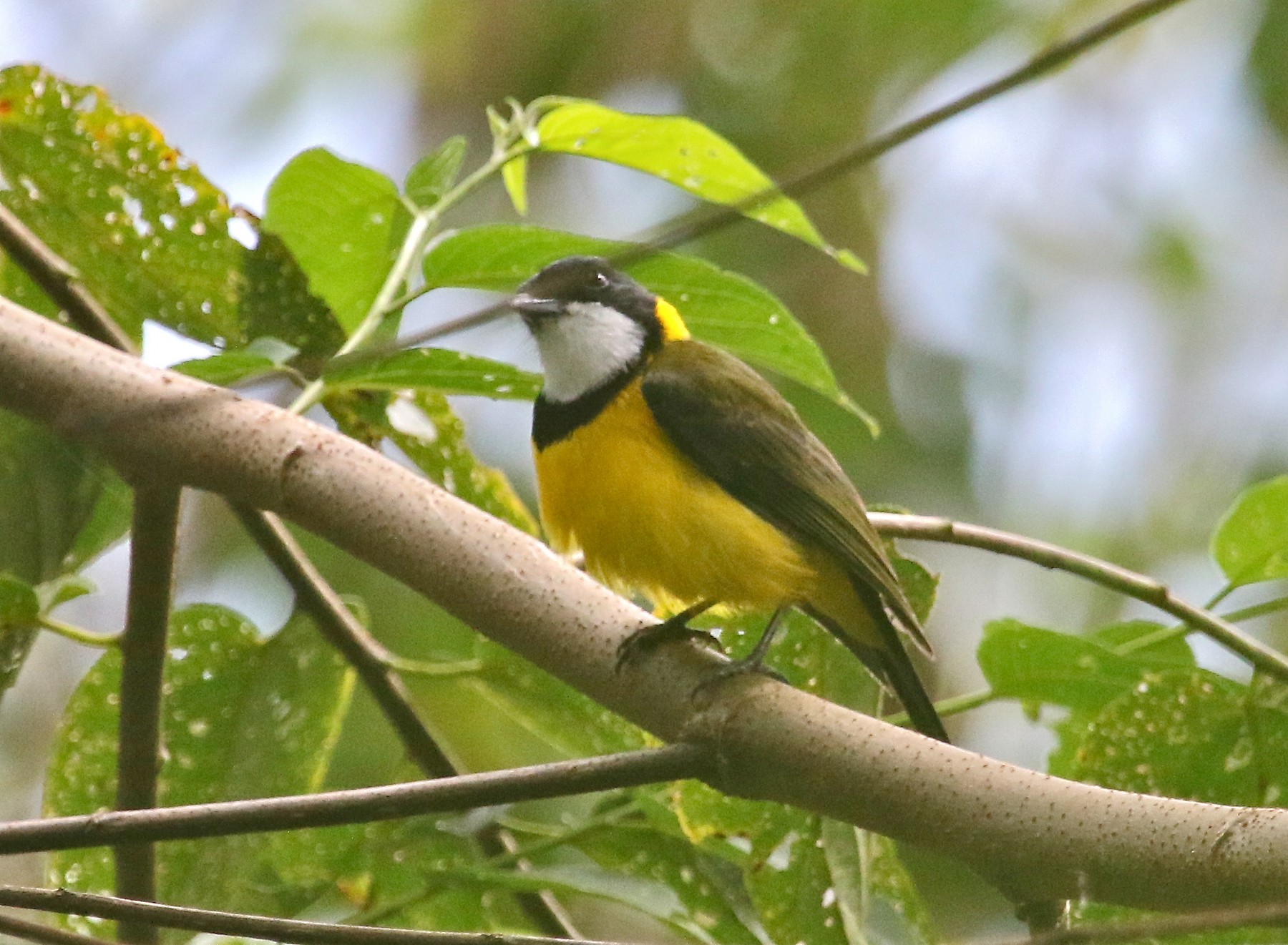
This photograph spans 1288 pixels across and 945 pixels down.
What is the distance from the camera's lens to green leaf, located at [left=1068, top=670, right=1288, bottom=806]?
2.40 meters

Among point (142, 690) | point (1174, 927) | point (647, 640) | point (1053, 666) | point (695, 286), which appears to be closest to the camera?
point (1174, 927)

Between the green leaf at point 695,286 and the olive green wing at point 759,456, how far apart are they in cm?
39

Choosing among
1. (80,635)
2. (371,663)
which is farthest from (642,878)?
(80,635)

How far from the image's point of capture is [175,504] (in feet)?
7.40

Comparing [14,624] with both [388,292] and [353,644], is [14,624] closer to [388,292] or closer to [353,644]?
[353,644]

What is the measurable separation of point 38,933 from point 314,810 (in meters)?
0.33

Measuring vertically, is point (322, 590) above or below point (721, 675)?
above

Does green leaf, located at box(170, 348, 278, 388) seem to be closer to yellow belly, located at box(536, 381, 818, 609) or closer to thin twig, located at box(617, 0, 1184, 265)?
yellow belly, located at box(536, 381, 818, 609)

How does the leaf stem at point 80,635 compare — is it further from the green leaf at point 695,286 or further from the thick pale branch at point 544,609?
the green leaf at point 695,286

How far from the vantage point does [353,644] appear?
2.75 m

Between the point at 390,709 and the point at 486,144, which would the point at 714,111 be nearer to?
the point at 486,144

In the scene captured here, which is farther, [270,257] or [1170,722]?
[270,257]

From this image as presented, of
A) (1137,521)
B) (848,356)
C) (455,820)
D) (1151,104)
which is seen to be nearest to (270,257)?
(455,820)

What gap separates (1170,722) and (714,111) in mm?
5647
